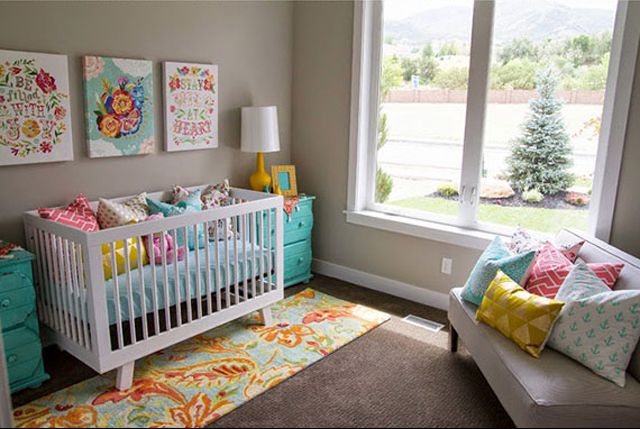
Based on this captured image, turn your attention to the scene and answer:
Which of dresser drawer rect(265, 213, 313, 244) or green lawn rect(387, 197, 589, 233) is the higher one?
green lawn rect(387, 197, 589, 233)

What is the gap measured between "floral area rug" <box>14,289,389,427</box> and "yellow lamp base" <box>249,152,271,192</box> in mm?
867

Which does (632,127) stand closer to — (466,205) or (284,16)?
(466,205)

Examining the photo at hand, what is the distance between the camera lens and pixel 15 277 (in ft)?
7.79

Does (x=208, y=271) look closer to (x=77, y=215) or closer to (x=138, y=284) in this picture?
(x=138, y=284)

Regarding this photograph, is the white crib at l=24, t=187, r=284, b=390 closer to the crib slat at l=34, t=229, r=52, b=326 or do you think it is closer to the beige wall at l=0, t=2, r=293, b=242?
the crib slat at l=34, t=229, r=52, b=326

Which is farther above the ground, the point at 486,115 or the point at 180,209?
the point at 486,115

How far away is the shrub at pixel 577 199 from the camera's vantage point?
301 centimetres

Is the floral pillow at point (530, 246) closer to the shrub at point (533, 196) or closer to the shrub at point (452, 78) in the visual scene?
the shrub at point (533, 196)

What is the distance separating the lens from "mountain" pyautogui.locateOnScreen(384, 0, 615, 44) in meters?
A: 2.90

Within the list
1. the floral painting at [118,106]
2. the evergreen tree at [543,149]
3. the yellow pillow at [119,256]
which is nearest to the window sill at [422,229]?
the evergreen tree at [543,149]

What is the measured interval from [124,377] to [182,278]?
57 cm

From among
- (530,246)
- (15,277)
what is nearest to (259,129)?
(15,277)

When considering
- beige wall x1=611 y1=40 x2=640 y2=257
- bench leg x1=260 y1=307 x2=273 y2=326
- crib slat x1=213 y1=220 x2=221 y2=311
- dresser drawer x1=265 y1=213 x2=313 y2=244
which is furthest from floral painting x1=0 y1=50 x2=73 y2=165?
beige wall x1=611 y1=40 x2=640 y2=257

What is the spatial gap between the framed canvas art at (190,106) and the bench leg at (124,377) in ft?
4.68
